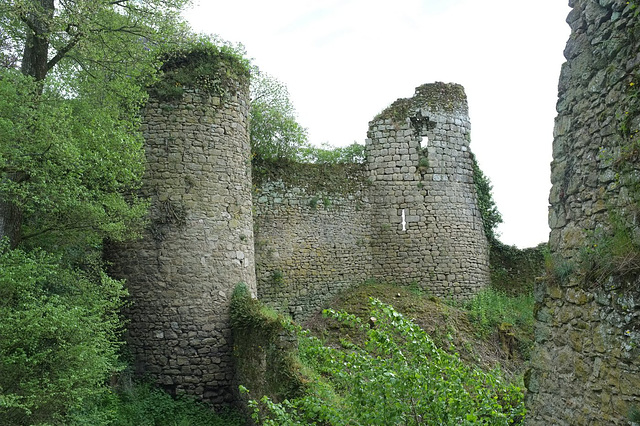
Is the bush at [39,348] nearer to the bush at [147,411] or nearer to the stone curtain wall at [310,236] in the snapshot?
the bush at [147,411]

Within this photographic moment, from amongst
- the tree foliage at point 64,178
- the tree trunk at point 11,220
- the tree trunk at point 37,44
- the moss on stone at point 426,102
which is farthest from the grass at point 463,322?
the tree trunk at point 37,44

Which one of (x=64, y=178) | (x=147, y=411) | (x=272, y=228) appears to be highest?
(x=64, y=178)

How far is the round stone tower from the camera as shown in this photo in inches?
427

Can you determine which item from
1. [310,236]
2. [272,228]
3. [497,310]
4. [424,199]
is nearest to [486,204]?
[424,199]

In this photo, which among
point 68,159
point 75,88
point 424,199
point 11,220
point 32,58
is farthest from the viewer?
point 424,199

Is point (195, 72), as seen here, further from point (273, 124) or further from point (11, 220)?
point (273, 124)

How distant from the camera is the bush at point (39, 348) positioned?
7688 millimetres

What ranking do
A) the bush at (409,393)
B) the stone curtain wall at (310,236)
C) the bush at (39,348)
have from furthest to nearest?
the stone curtain wall at (310,236) → the bush at (39,348) → the bush at (409,393)

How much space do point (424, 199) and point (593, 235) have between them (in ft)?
38.2

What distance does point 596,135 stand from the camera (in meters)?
4.70

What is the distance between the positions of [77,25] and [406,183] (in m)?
9.58

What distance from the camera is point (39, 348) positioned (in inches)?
316

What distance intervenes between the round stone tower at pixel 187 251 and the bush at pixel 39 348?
2120 mm

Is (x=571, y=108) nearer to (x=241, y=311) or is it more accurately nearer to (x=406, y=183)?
(x=241, y=311)
